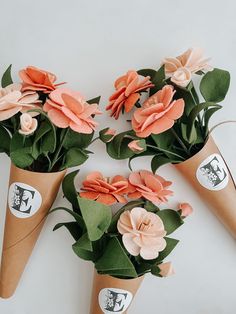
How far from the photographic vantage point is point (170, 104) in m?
0.80

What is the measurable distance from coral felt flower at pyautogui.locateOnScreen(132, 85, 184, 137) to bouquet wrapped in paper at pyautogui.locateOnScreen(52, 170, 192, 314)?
12cm

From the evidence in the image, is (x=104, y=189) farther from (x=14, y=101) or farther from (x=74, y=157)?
(x=14, y=101)

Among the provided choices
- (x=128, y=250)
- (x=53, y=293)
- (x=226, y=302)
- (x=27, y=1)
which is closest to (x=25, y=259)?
(x=53, y=293)

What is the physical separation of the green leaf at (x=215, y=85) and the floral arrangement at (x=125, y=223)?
0.63ft

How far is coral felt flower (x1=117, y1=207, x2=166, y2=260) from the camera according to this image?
0.82 metres

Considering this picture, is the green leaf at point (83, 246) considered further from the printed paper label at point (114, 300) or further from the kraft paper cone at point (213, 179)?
the kraft paper cone at point (213, 179)

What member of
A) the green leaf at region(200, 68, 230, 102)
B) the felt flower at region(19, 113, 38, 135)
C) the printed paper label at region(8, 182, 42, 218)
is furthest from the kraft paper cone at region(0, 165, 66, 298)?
the green leaf at region(200, 68, 230, 102)

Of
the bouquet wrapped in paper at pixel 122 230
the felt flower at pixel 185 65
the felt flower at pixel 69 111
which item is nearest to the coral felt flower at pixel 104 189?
the bouquet wrapped in paper at pixel 122 230

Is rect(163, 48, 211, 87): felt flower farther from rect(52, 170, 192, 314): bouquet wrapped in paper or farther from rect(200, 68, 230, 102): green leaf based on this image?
rect(52, 170, 192, 314): bouquet wrapped in paper

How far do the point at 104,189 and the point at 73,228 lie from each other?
4.7 inches

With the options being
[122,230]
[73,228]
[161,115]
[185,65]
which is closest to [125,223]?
[122,230]

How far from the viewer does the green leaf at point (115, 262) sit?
0.82 metres

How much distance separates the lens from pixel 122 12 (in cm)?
90

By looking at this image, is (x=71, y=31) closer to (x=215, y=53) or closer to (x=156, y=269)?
(x=215, y=53)
